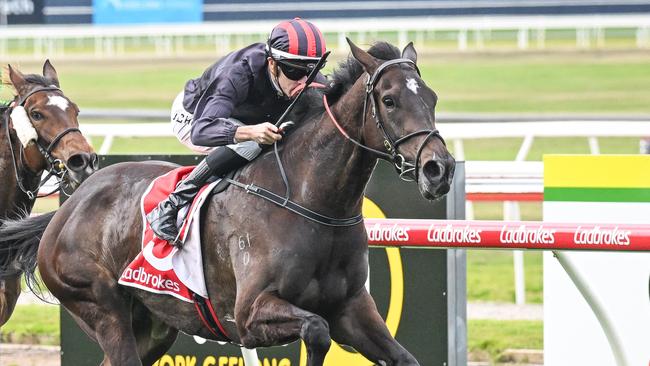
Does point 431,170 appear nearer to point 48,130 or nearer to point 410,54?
point 410,54

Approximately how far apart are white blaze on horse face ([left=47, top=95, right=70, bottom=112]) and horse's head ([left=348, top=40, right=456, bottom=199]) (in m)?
2.04

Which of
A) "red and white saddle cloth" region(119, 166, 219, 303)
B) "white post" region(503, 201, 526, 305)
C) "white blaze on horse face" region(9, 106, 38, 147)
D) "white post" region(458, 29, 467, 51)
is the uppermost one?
"white post" region(458, 29, 467, 51)

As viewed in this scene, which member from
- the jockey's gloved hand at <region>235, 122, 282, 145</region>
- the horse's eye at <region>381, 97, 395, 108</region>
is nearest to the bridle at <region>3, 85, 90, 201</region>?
the jockey's gloved hand at <region>235, 122, 282, 145</region>

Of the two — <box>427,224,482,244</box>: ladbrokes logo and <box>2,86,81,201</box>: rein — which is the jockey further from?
<box>2,86,81,201</box>: rein

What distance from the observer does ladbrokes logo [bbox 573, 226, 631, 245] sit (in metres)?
4.46

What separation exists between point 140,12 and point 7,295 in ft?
84.5

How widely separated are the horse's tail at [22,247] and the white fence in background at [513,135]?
8.38 ft

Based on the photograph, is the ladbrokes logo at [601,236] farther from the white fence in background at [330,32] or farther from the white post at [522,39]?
the white post at [522,39]

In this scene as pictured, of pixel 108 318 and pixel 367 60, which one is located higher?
pixel 367 60

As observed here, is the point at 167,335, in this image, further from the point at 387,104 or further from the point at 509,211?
the point at 509,211

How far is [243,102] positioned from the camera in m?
4.61

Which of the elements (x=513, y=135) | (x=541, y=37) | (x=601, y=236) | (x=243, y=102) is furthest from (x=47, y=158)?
(x=541, y=37)

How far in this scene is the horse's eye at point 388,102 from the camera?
3984 mm

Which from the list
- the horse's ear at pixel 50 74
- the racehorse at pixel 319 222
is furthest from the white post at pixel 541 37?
the racehorse at pixel 319 222
